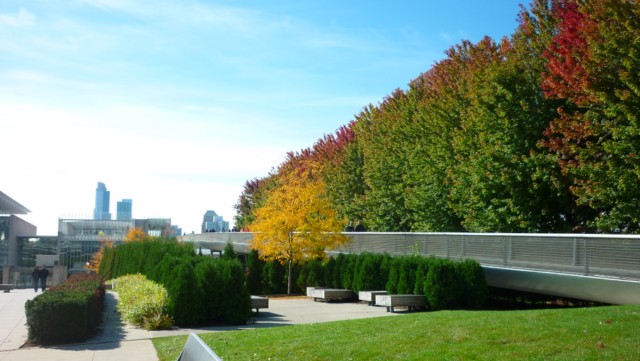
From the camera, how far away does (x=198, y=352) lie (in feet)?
19.4

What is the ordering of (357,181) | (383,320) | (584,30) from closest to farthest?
(383,320), (584,30), (357,181)

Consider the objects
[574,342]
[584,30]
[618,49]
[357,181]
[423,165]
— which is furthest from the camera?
[357,181]

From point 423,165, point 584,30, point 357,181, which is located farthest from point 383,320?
point 357,181

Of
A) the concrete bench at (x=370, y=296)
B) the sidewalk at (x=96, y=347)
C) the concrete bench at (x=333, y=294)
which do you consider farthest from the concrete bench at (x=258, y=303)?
the concrete bench at (x=333, y=294)

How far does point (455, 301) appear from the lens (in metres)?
20.1

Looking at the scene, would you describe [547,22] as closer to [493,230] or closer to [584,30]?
[584,30]

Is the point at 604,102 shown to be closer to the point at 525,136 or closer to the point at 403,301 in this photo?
the point at 525,136

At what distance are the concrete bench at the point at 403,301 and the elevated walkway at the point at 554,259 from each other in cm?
206

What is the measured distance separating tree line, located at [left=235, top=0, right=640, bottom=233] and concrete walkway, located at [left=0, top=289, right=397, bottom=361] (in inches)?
266

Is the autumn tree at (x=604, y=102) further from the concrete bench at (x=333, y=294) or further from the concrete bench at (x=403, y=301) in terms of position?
the concrete bench at (x=333, y=294)

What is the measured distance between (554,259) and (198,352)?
13441mm

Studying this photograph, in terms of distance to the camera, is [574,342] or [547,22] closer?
[574,342]

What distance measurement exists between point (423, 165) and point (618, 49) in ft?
44.3

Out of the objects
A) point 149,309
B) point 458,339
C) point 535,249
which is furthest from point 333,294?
point 458,339
